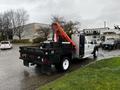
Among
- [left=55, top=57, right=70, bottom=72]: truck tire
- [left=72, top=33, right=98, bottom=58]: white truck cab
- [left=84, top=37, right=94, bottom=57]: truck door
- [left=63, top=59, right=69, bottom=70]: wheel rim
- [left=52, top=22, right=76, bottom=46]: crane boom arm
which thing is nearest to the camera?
[left=55, top=57, right=70, bottom=72]: truck tire

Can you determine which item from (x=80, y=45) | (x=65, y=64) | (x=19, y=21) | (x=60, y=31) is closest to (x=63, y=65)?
(x=65, y=64)

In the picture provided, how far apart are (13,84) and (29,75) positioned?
1793 mm

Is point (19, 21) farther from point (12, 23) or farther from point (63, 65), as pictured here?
point (63, 65)

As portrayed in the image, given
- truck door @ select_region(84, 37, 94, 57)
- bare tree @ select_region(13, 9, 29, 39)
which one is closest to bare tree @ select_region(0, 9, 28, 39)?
bare tree @ select_region(13, 9, 29, 39)

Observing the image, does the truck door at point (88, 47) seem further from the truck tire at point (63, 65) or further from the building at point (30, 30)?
the building at point (30, 30)

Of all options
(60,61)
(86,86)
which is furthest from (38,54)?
(86,86)

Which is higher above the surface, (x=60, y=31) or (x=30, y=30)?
(x=30, y=30)

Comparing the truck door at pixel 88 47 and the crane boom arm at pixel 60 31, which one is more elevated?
the crane boom arm at pixel 60 31

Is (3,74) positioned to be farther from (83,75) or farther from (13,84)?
(83,75)

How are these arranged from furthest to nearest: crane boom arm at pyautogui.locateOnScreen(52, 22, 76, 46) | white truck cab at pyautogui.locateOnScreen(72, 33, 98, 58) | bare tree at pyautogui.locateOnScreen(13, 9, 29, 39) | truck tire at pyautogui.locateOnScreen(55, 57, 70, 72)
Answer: bare tree at pyautogui.locateOnScreen(13, 9, 29, 39), white truck cab at pyautogui.locateOnScreen(72, 33, 98, 58), crane boom arm at pyautogui.locateOnScreen(52, 22, 76, 46), truck tire at pyautogui.locateOnScreen(55, 57, 70, 72)

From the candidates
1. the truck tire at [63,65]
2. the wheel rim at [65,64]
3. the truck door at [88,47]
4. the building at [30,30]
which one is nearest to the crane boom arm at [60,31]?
the truck tire at [63,65]

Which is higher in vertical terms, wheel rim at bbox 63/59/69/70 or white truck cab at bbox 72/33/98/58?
white truck cab at bbox 72/33/98/58

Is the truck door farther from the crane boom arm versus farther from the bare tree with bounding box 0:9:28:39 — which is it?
the bare tree with bounding box 0:9:28:39

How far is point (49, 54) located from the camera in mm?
10000
